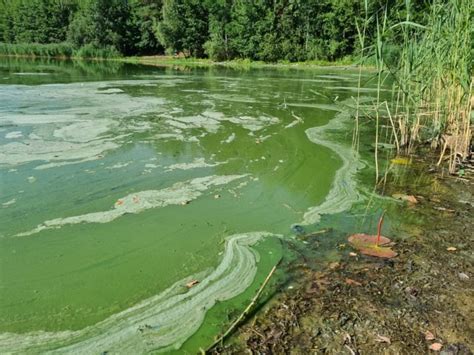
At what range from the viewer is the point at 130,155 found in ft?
13.4

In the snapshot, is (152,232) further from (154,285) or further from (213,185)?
(213,185)

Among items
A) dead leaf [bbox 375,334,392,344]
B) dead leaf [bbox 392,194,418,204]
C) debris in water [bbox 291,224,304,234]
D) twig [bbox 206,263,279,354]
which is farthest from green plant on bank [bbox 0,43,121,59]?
dead leaf [bbox 375,334,392,344]

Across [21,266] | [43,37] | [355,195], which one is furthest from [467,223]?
[43,37]

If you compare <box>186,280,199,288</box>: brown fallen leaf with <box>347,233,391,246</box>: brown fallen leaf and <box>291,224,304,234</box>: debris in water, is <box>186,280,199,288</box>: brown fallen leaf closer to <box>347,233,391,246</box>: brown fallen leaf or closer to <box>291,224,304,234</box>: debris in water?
<box>291,224,304,234</box>: debris in water

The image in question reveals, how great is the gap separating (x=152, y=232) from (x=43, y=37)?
41.8 metres

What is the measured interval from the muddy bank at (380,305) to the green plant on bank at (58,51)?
31.9m

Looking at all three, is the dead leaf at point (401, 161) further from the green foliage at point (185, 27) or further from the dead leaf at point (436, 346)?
the green foliage at point (185, 27)

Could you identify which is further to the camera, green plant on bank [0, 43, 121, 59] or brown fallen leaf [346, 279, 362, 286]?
green plant on bank [0, 43, 121, 59]

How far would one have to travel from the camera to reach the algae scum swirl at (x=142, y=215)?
5.70 ft

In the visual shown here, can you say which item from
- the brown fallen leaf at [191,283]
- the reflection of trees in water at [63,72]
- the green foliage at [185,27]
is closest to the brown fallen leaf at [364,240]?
the brown fallen leaf at [191,283]

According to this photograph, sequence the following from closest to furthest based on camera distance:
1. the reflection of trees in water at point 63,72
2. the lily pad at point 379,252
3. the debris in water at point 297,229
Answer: the lily pad at point 379,252
the debris in water at point 297,229
the reflection of trees in water at point 63,72

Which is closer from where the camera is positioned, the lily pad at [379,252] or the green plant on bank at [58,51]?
the lily pad at [379,252]

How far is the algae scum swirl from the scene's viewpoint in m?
1.74

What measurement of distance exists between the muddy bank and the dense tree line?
17777 millimetres
